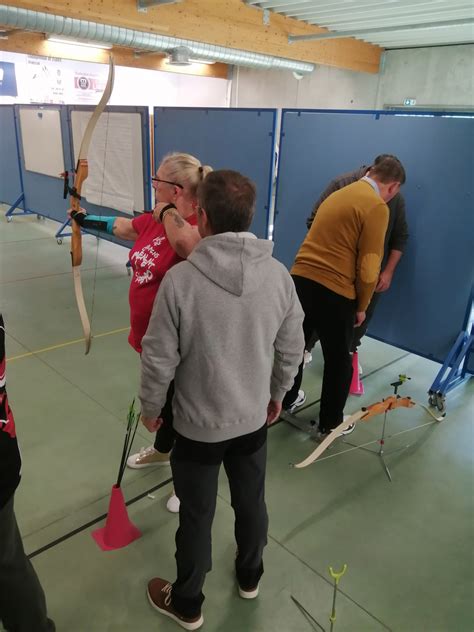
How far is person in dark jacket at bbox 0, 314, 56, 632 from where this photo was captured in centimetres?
110

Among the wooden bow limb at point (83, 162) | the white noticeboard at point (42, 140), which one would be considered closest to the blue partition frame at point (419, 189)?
the wooden bow limb at point (83, 162)

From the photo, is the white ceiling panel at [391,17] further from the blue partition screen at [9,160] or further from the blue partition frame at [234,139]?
the blue partition screen at [9,160]

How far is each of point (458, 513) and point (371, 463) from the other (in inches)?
16.8

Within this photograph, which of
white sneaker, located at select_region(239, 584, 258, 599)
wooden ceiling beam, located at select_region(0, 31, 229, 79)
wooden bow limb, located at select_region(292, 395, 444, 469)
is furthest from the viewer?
wooden ceiling beam, located at select_region(0, 31, 229, 79)

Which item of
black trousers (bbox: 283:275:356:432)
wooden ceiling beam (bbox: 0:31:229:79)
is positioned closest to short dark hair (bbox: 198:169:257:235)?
black trousers (bbox: 283:275:356:432)

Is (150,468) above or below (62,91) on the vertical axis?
below

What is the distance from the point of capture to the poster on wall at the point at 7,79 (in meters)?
8.34

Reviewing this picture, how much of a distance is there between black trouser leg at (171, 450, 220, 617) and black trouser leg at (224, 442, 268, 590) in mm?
70

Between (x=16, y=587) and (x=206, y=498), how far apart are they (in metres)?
0.51

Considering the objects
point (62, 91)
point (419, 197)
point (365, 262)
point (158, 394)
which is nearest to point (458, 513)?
point (365, 262)

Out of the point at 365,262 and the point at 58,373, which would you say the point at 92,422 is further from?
the point at 365,262

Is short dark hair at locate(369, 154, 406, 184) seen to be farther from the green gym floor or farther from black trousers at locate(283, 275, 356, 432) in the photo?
the green gym floor

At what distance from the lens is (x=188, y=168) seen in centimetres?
158

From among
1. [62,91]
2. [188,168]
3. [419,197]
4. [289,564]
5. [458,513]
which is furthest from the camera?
[62,91]
